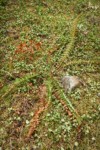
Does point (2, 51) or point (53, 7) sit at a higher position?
point (53, 7)

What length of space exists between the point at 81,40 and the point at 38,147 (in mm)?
2908

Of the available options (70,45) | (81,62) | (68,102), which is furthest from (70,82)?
(70,45)

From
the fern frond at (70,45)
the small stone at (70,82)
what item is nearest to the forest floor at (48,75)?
the fern frond at (70,45)

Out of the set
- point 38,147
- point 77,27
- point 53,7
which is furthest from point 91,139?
point 53,7

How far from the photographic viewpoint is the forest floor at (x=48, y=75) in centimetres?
425

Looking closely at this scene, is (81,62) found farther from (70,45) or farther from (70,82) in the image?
(70,82)

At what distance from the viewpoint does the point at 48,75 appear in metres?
5.10

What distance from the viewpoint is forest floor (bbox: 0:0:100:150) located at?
4250mm

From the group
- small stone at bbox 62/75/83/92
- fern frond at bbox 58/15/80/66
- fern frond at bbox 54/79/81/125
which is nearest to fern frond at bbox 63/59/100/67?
fern frond at bbox 58/15/80/66

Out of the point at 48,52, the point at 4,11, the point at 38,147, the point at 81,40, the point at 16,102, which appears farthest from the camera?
the point at 4,11

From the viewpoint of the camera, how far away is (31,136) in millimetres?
4250

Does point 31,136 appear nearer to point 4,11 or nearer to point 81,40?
point 81,40

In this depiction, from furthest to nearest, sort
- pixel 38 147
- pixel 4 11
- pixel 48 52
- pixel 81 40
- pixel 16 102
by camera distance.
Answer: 1. pixel 4 11
2. pixel 81 40
3. pixel 48 52
4. pixel 16 102
5. pixel 38 147

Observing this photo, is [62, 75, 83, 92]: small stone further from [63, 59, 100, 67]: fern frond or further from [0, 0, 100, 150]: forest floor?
[63, 59, 100, 67]: fern frond
